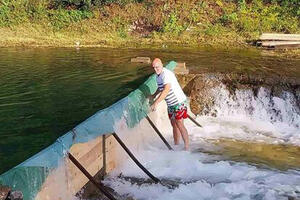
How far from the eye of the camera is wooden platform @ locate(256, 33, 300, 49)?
20.3m

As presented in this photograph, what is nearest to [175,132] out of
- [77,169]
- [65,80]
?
[77,169]

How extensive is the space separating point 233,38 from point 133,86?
10.7 meters

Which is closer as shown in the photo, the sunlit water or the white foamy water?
the white foamy water

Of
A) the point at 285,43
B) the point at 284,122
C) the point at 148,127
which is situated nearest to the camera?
the point at 148,127

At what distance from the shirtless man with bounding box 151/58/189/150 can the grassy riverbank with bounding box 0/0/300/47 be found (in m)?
12.7

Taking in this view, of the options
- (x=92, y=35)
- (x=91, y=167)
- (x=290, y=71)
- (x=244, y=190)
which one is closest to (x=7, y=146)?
(x=91, y=167)

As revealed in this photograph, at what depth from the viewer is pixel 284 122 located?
42.7 feet

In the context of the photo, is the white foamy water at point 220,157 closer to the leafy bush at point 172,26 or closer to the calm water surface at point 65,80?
the calm water surface at point 65,80

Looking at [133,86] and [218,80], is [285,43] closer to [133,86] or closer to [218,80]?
[218,80]

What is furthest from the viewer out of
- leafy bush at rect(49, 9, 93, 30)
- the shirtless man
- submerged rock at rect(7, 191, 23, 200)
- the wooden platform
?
leafy bush at rect(49, 9, 93, 30)

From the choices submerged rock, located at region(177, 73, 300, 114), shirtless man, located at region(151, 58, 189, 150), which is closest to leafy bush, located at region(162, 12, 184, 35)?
submerged rock, located at region(177, 73, 300, 114)

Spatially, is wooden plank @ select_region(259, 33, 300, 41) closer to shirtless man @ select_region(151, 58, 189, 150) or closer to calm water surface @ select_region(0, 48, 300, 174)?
calm water surface @ select_region(0, 48, 300, 174)

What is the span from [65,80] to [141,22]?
12.0 meters

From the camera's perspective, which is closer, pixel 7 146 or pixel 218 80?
pixel 7 146
